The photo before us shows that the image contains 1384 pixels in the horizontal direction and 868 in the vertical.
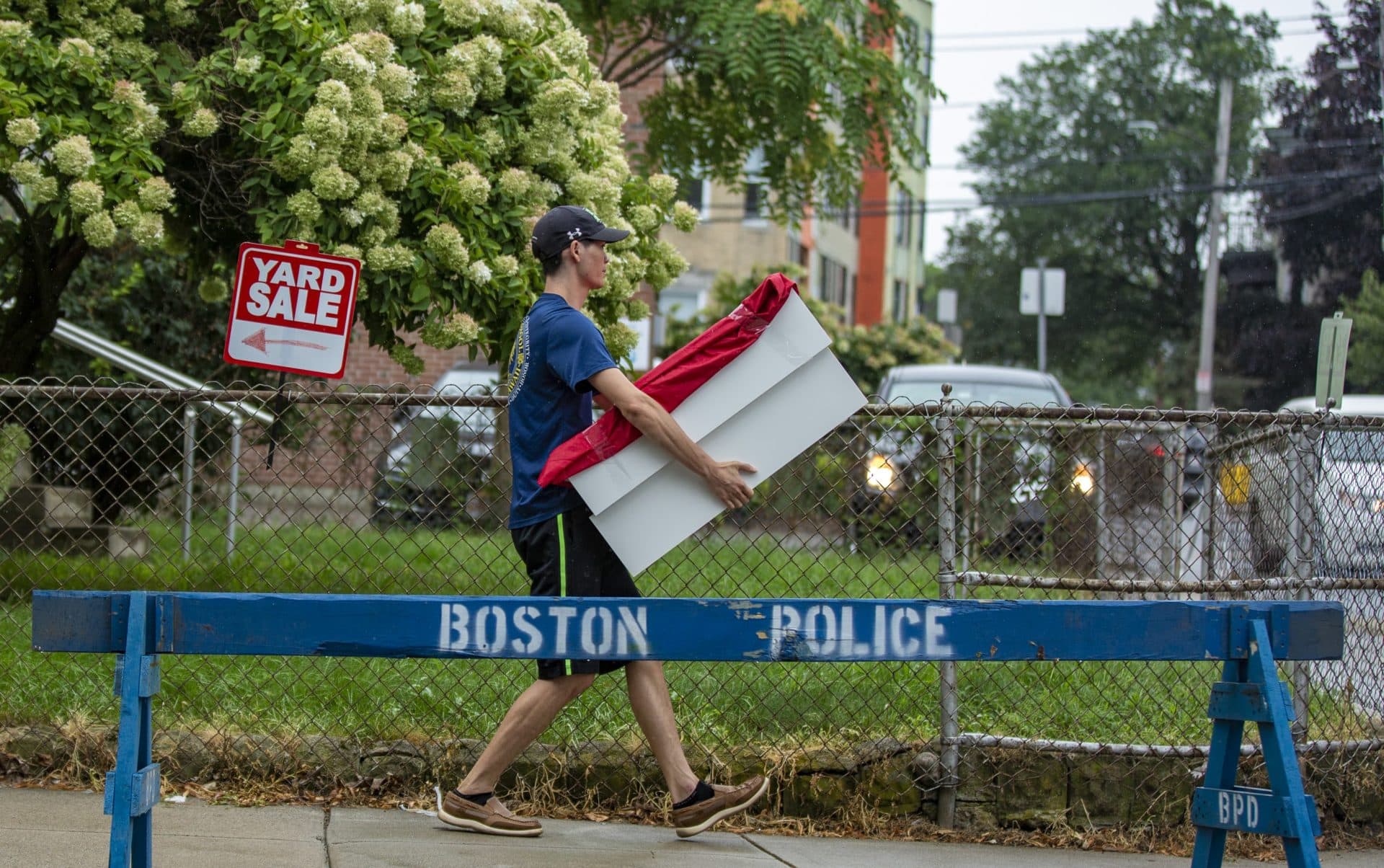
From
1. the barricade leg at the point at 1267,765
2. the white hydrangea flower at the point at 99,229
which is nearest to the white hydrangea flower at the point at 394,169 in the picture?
the white hydrangea flower at the point at 99,229

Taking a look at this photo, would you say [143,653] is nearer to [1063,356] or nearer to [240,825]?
[240,825]

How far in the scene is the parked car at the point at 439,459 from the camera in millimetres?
5211

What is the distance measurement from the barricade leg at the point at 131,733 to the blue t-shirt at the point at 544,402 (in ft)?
4.46

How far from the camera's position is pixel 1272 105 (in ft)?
94.1

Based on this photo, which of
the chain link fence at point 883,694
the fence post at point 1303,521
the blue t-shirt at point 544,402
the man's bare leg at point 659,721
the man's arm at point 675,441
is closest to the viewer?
the man's arm at point 675,441

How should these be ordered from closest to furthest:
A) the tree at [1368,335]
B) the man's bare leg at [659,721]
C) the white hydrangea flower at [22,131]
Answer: the man's bare leg at [659,721], the white hydrangea flower at [22,131], the tree at [1368,335]

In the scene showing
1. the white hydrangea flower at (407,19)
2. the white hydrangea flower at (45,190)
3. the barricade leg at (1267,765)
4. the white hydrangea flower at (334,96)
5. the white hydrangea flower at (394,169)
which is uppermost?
the white hydrangea flower at (407,19)

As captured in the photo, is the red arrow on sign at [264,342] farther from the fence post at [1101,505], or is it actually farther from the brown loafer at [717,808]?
the fence post at [1101,505]

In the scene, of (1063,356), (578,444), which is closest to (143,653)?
(578,444)

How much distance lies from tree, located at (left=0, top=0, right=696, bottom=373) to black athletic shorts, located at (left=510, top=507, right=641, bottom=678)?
2200 mm

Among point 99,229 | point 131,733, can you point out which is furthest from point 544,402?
point 99,229

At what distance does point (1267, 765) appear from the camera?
142 inches

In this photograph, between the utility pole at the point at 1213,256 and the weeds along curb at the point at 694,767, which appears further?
the utility pole at the point at 1213,256

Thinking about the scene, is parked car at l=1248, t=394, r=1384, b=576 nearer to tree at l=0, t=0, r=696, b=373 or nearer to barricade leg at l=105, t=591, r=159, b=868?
tree at l=0, t=0, r=696, b=373
